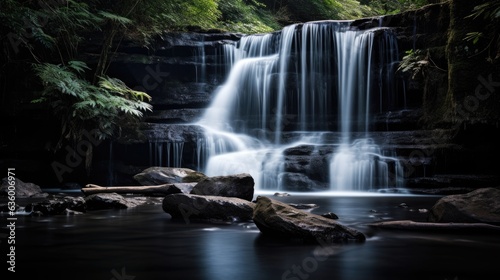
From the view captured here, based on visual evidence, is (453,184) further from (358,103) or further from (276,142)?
(276,142)

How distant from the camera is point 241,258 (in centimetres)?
399

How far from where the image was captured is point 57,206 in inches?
277

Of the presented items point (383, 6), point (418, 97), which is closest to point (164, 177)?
point (418, 97)

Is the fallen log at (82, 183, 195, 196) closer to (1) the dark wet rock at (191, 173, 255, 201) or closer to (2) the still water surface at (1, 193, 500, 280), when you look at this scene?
(1) the dark wet rock at (191, 173, 255, 201)

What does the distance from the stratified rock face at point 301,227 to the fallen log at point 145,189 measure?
458 cm

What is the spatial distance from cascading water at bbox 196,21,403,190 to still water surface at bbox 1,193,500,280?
784 cm

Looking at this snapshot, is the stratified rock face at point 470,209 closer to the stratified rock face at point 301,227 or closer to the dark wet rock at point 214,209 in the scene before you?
the stratified rock face at point 301,227

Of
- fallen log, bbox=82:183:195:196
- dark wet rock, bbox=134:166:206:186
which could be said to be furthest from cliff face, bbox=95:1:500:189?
fallen log, bbox=82:183:195:196

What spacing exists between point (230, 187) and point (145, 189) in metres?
3.16

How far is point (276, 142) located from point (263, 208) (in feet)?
33.5

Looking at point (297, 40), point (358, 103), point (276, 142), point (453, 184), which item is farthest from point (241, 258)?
point (297, 40)

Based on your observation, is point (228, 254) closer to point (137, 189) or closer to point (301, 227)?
point (301, 227)

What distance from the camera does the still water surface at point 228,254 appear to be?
3.42m

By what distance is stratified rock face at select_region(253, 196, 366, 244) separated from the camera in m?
4.57
